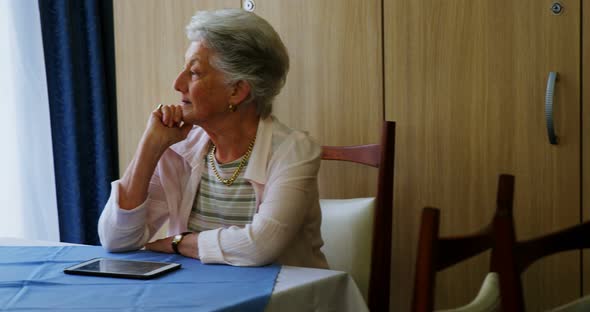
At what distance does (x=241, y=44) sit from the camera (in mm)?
1925

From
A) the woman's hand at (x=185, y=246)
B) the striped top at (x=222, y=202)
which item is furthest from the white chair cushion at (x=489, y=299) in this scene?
the striped top at (x=222, y=202)

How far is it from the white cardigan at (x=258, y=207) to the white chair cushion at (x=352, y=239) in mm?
143

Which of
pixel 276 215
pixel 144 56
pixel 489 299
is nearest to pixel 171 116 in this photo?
pixel 276 215

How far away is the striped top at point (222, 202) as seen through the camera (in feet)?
6.16

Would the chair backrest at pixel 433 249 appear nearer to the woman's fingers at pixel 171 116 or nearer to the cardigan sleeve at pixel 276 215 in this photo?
the cardigan sleeve at pixel 276 215

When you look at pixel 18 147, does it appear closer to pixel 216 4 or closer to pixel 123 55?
pixel 123 55


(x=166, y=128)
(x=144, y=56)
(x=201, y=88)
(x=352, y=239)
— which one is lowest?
(x=352, y=239)

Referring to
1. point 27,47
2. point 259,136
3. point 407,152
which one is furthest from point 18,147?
point 407,152

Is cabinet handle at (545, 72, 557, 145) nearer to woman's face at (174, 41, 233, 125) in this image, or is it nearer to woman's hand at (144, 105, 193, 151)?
woman's face at (174, 41, 233, 125)

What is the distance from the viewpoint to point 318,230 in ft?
6.46

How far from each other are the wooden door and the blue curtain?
1.26 meters

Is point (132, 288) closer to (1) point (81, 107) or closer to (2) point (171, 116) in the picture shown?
(2) point (171, 116)

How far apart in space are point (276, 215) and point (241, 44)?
1.63 ft

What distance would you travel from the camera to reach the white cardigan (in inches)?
63.8
